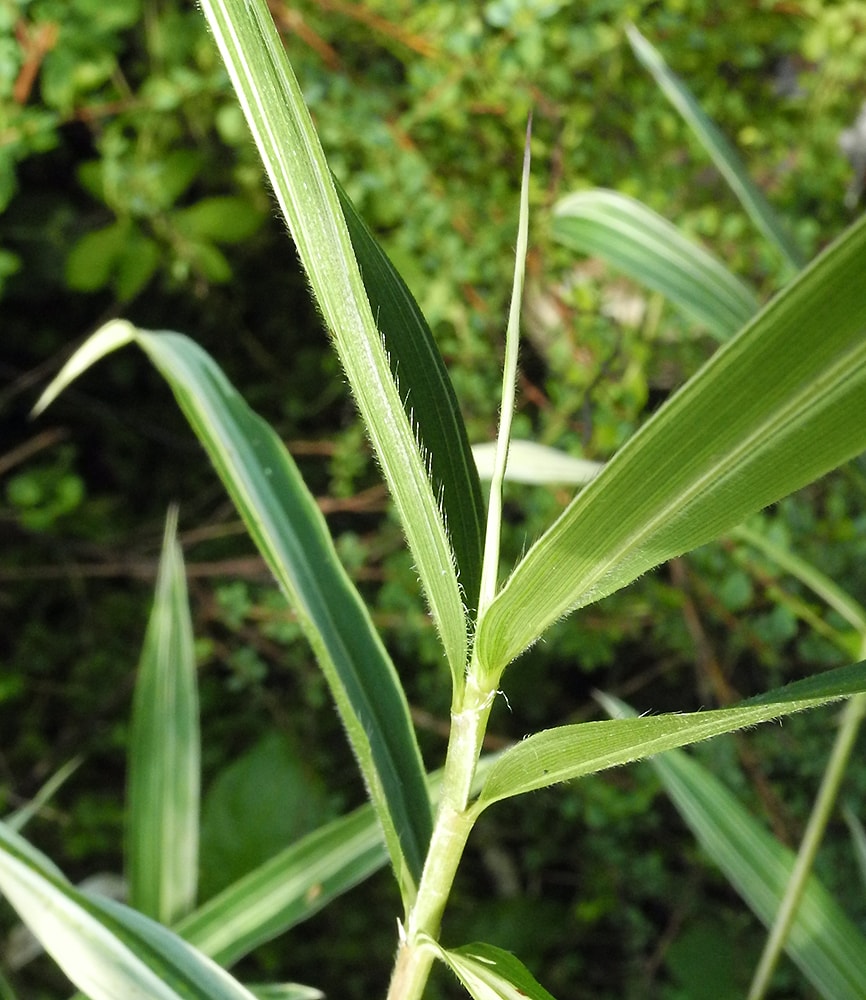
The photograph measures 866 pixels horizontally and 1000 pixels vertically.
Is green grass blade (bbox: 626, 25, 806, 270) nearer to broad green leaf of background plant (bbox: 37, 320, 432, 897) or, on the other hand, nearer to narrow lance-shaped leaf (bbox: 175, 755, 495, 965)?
broad green leaf of background plant (bbox: 37, 320, 432, 897)

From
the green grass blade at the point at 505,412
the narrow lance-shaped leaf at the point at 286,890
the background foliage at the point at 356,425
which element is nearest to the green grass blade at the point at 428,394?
the green grass blade at the point at 505,412

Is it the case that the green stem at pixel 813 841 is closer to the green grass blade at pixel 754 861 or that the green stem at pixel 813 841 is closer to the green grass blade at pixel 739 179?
the green grass blade at pixel 754 861

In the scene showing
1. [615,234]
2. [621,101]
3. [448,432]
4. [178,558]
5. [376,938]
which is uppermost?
[621,101]

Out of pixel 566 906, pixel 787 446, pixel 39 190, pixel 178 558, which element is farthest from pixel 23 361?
pixel 787 446

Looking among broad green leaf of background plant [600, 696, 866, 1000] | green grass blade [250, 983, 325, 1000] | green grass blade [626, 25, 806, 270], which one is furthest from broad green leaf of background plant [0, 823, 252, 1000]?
green grass blade [626, 25, 806, 270]

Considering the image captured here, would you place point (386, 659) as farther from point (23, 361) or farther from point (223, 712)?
point (23, 361)

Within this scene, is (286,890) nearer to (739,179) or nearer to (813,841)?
(813,841)

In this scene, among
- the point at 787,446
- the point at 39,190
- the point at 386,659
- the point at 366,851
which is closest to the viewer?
the point at 787,446
